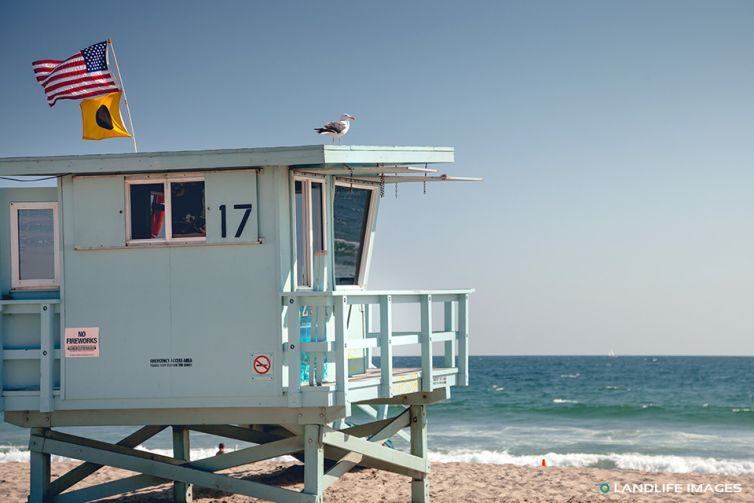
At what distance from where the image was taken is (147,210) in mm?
11500

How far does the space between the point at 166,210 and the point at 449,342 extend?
13.7ft

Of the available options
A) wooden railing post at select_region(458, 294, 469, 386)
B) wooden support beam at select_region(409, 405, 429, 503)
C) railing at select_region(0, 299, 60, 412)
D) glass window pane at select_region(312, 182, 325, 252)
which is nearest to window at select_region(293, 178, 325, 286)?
glass window pane at select_region(312, 182, 325, 252)

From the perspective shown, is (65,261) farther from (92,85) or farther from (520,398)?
(520,398)

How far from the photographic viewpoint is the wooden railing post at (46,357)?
37.6 feet

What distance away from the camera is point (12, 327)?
A: 38.4ft

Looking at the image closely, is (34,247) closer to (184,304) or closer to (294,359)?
(184,304)

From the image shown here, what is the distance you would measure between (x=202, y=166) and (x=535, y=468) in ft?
40.1

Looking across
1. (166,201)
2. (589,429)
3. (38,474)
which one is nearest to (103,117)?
(166,201)

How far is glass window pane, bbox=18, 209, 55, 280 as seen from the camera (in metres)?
11.8

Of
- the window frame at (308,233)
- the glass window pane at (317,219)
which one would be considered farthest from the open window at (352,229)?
the window frame at (308,233)

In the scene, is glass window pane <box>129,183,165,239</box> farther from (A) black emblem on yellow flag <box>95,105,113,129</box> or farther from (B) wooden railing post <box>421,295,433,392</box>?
(B) wooden railing post <box>421,295,433,392</box>

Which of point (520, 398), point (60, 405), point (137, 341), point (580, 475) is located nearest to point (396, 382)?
point (137, 341)

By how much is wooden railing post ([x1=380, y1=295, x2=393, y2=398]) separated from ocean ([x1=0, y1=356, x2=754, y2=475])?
40.4ft

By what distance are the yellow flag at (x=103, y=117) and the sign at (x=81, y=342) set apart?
2382 millimetres
